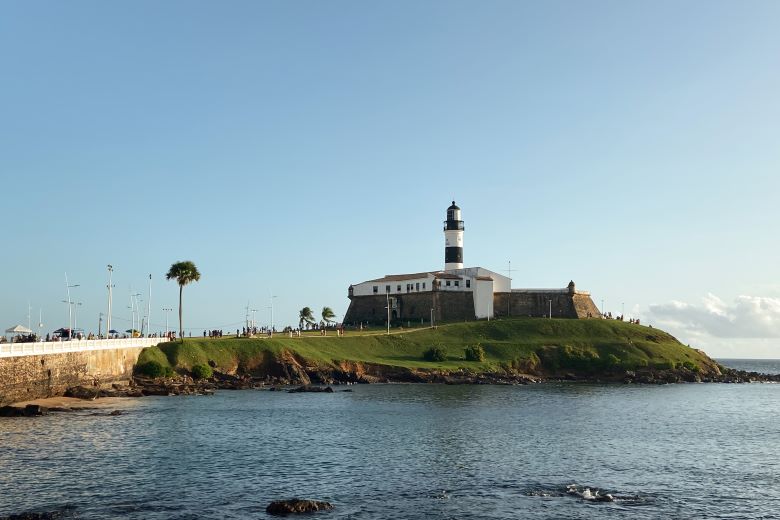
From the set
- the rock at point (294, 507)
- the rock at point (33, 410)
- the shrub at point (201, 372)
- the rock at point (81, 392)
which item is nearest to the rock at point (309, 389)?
the shrub at point (201, 372)

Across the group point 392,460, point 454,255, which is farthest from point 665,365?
point 392,460

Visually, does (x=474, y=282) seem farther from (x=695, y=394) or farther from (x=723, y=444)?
(x=723, y=444)

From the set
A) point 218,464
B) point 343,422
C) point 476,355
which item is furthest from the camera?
point 476,355

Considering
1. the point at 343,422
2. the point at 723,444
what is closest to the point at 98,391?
the point at 343,422

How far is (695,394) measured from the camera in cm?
10056

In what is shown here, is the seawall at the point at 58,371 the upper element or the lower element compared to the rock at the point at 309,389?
upper

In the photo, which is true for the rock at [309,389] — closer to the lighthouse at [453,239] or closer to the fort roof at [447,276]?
the fort roof at [447,276]

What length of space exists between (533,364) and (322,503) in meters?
93.8

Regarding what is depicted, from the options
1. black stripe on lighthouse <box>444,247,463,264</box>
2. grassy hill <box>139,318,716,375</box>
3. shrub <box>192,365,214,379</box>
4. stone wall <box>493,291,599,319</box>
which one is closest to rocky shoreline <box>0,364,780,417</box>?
shrub <box>192,365,214,379</box>

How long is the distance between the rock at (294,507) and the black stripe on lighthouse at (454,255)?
12715 cm

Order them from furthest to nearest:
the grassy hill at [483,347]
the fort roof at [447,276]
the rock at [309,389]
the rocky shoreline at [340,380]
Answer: the fort roof at [447,276]
the grassy hill at [483,347]
the rock at [309,389]
the rocky shoreline at [340,380]

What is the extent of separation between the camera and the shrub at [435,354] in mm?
118125

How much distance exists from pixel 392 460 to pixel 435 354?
73338 millimetres

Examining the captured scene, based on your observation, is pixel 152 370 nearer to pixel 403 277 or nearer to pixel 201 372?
pixel 201 372
